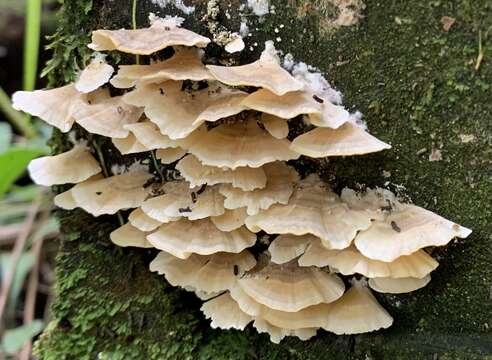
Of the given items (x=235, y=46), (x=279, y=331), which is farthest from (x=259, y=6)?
(x=279, y=331)

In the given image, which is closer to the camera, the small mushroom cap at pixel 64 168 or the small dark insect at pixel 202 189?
the small dark insect at pixel 202 189

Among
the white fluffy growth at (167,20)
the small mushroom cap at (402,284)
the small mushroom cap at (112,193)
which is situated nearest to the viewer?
the small mushroom cap at (402,284)

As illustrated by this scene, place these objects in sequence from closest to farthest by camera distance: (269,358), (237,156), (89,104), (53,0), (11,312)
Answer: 1. (237,156)
2. (89,104)
3. (269,358)
4. (11,312)
5. (53,0)

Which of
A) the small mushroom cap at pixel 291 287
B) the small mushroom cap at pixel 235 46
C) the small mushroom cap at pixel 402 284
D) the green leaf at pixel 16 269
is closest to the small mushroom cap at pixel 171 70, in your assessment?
the small mushroom cap at pixel 235 46

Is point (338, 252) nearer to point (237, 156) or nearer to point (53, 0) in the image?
point (237, 156)

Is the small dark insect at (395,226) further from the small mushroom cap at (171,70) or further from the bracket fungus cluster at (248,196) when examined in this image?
the small mushroom cap at (171,70)

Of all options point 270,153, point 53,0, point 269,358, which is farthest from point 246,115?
point 53,0
